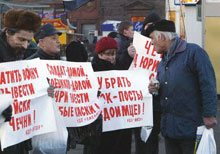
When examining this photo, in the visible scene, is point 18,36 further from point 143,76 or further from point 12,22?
point 143,76

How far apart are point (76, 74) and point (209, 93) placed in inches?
56.8

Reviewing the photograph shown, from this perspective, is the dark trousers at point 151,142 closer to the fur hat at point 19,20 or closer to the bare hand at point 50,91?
the bare hand at point 50,91

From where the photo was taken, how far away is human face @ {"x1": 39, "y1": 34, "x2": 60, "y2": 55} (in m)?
4.64

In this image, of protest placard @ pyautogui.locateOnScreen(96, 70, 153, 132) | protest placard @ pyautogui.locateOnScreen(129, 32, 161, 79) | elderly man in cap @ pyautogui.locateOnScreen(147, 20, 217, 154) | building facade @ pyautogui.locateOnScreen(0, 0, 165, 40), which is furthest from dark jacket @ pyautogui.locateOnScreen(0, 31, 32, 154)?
building facade @ pyautogui.locateOnScreen(0, 0, 165, 40)

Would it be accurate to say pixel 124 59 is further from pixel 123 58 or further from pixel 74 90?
pixel 74 90

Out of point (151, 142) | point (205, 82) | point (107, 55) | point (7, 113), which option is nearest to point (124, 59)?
point (107, 55)

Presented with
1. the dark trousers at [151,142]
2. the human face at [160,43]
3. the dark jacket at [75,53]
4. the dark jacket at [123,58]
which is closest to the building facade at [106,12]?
the dark jacket at [75,53]

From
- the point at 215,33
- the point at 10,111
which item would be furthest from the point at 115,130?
the point at 215,33

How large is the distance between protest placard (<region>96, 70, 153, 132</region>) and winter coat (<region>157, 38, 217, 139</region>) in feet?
3.05

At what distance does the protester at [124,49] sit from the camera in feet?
18.1

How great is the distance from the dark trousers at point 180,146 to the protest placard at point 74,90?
2.85ft

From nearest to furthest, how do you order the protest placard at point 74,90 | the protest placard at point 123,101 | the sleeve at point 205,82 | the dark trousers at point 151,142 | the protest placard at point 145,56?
the sleeve at point 205,82 < the protest placard at point 74,90 < the protest placard at point 123,101 < the protest placard at point 145,56 < the dark trousers at point 151,142

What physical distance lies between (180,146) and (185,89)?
563 mm

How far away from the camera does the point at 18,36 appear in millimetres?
3713
